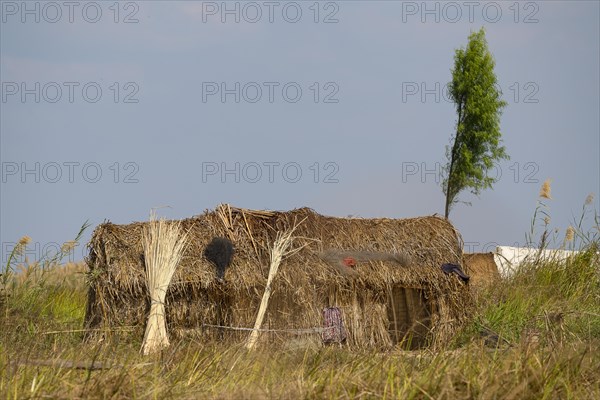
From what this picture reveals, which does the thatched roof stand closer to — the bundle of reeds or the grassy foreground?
the bundle of reeds

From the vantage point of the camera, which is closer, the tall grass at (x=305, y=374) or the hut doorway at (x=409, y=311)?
the tall grass at (x=305, y=374)

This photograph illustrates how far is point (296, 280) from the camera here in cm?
1135

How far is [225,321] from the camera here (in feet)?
36.4

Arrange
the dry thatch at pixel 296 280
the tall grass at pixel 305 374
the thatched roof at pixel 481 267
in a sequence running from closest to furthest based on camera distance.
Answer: the tall grass at pixel 305 374 → the dry thatch at pixel 296 280 → the thatched roof at pixel 481 267

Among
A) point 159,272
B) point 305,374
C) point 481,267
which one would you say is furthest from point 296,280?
point 481,267

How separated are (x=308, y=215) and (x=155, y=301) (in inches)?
96.9

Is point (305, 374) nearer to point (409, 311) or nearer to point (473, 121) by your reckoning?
point (409, 311)

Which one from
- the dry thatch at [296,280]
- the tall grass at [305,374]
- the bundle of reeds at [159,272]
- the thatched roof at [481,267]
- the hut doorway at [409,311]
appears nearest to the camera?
the tall grass at [305,374]

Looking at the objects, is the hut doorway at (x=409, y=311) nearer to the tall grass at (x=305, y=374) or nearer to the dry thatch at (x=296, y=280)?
the dry thatch at (x=296, y=280)

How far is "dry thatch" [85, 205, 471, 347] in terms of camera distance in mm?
11156

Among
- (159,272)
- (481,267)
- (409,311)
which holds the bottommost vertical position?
(409,311)

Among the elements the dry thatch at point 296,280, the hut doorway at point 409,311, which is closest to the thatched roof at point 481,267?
the dry thatch at point 296,280

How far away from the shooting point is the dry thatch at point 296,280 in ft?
36.6

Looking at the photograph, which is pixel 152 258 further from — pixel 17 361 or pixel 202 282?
pixel 17 361
